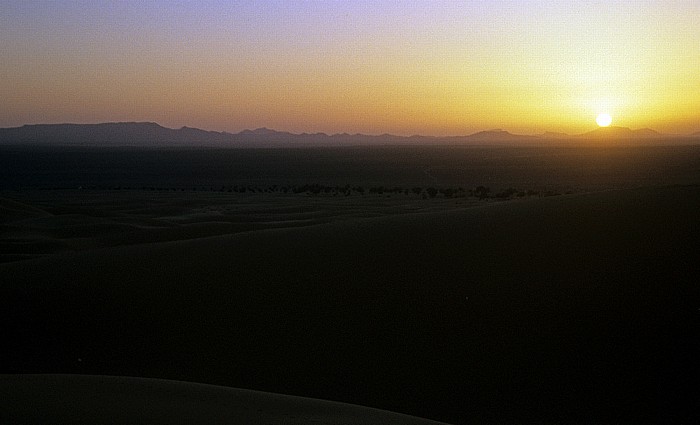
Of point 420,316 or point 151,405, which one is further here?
point 420,316

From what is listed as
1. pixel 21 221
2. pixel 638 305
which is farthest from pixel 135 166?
pixel 638 305

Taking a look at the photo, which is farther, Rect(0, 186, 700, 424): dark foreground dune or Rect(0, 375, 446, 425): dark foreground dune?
Rect(0, 186, 700, 424): dark foreground dune

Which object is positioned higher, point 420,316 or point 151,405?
point 151,405

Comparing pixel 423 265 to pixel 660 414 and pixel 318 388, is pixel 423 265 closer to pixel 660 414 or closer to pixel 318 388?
pixel 318 388

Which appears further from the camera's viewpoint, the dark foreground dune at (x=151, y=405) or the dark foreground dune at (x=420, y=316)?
the dark foreground dune at (x=420, y=316)
